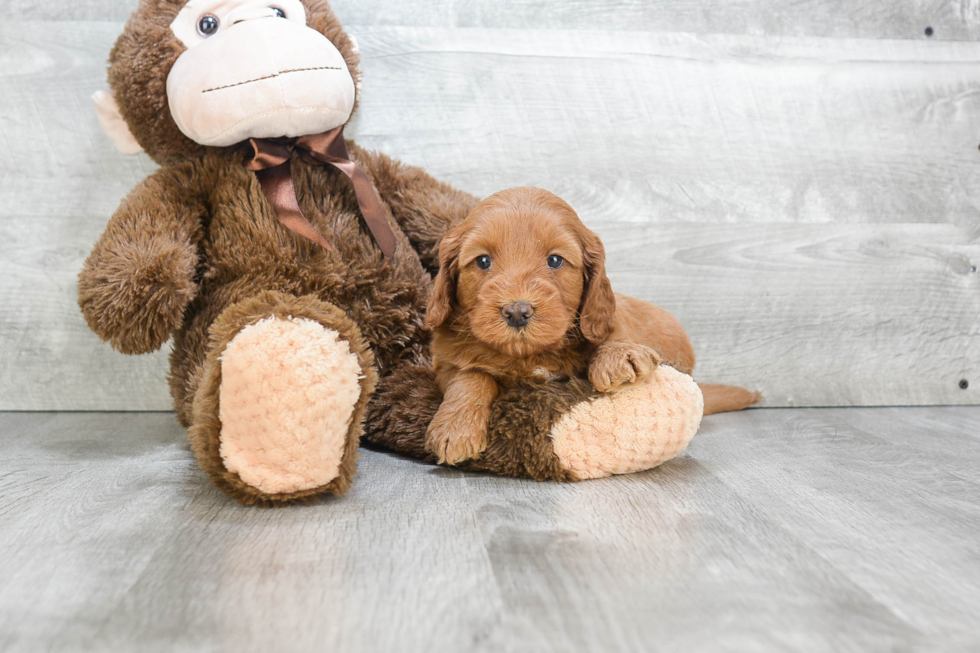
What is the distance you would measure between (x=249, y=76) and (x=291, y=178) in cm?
20

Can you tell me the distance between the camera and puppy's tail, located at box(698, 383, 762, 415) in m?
1.72

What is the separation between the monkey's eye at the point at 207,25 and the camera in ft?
4.52

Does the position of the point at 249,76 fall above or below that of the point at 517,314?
above

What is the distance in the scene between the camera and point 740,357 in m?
1.93

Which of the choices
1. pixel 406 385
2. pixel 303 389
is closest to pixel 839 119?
pixel 406 385

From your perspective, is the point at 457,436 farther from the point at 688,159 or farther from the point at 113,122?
the point at 688,159

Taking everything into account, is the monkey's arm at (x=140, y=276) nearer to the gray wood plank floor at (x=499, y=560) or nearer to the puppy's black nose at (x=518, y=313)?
the gray wood plank floor at (x=499, y=560)

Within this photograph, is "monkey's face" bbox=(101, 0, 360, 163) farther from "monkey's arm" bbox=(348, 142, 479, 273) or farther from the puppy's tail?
the puppy's tail

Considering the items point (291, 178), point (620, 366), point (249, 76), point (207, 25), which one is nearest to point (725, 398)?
point (620, 366)

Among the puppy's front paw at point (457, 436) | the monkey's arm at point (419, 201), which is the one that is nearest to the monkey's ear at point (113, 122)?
the monkey's arm at point (419, 201)

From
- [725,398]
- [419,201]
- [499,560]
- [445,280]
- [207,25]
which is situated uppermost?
[207,25]

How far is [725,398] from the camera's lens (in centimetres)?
177

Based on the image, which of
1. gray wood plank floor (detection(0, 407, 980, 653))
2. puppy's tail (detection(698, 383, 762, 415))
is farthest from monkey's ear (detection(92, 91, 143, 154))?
puppy's tail (detection(698, 383, 762, 415))

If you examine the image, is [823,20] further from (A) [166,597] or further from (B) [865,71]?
(A) [166,597]
